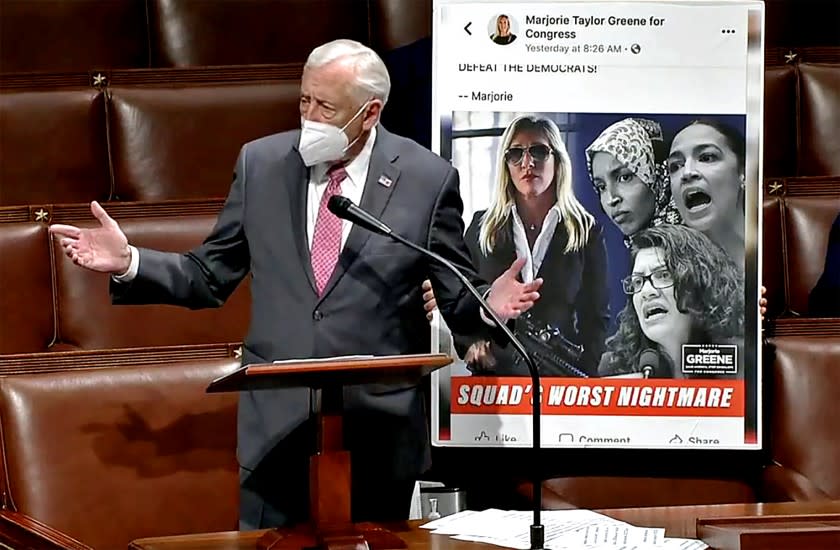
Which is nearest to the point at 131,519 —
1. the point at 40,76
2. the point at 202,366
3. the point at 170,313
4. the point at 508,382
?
the point at 202,366

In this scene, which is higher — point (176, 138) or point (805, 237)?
point (176, 138)

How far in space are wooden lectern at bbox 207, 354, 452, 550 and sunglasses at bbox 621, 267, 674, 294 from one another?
0.50 m

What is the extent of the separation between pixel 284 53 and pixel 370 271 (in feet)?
2.98

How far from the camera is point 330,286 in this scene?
54.6 inches

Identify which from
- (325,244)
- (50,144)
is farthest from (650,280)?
(50,144)

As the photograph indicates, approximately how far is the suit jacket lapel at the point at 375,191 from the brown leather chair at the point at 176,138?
0.58 m

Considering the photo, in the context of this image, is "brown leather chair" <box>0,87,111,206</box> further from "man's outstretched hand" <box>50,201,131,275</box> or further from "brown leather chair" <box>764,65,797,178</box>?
"brown leather chair" <box>764,65,797,178</box>

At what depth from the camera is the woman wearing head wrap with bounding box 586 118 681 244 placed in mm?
1618

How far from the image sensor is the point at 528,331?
1615mm

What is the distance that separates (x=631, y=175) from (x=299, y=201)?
0.42 meters

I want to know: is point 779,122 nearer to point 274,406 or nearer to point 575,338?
point 575,338

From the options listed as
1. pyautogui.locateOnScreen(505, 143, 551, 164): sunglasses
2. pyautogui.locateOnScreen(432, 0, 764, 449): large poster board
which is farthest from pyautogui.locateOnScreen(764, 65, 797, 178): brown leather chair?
pyautogui.locateOnScreen(505, 143, 551, 164): sunglasses

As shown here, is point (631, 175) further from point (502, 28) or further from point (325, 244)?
point (325, 244)

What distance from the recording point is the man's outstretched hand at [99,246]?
53.0 inches
